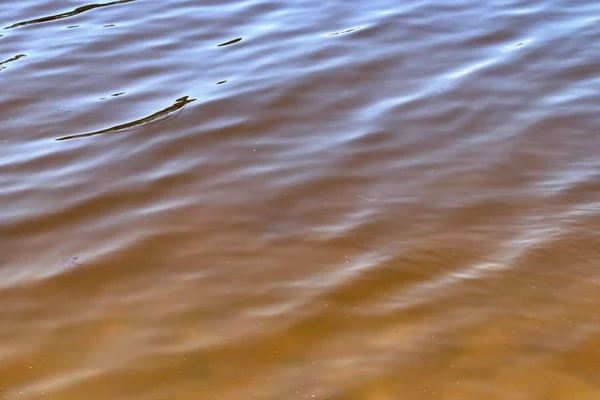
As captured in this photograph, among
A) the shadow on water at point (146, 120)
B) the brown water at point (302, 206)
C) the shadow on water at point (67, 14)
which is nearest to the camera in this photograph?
the brown water at point (302, 206)

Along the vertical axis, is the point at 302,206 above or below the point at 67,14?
below

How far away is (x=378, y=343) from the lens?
2.55 metres

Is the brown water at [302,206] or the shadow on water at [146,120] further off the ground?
the shadow on water at [146,120]

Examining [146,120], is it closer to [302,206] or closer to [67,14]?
[302,206]

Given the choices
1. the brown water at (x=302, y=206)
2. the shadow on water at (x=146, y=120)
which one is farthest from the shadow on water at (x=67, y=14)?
the shadow on water at (x=146, y=120)

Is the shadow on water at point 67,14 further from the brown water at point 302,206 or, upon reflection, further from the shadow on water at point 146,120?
the shadow on water at point 146,120

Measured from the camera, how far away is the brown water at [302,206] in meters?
2.49

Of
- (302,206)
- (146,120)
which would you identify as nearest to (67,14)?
(146,120)

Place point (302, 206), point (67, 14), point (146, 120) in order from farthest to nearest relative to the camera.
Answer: point (67, 14), point (146, 120), point (302, 206)

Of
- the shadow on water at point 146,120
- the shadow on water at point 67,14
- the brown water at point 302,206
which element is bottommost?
the brown water at point 302,206

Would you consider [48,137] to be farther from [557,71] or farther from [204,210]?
[557,71]

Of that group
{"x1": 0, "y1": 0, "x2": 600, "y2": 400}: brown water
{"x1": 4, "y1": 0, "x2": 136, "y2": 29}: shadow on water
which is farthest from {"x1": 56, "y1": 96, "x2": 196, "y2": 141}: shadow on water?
{"x1": 4, "y1": 0, "x2": 136, "y2": 29}: shadow on water

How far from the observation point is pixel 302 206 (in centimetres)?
332

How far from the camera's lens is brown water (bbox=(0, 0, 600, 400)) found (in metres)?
2.49
